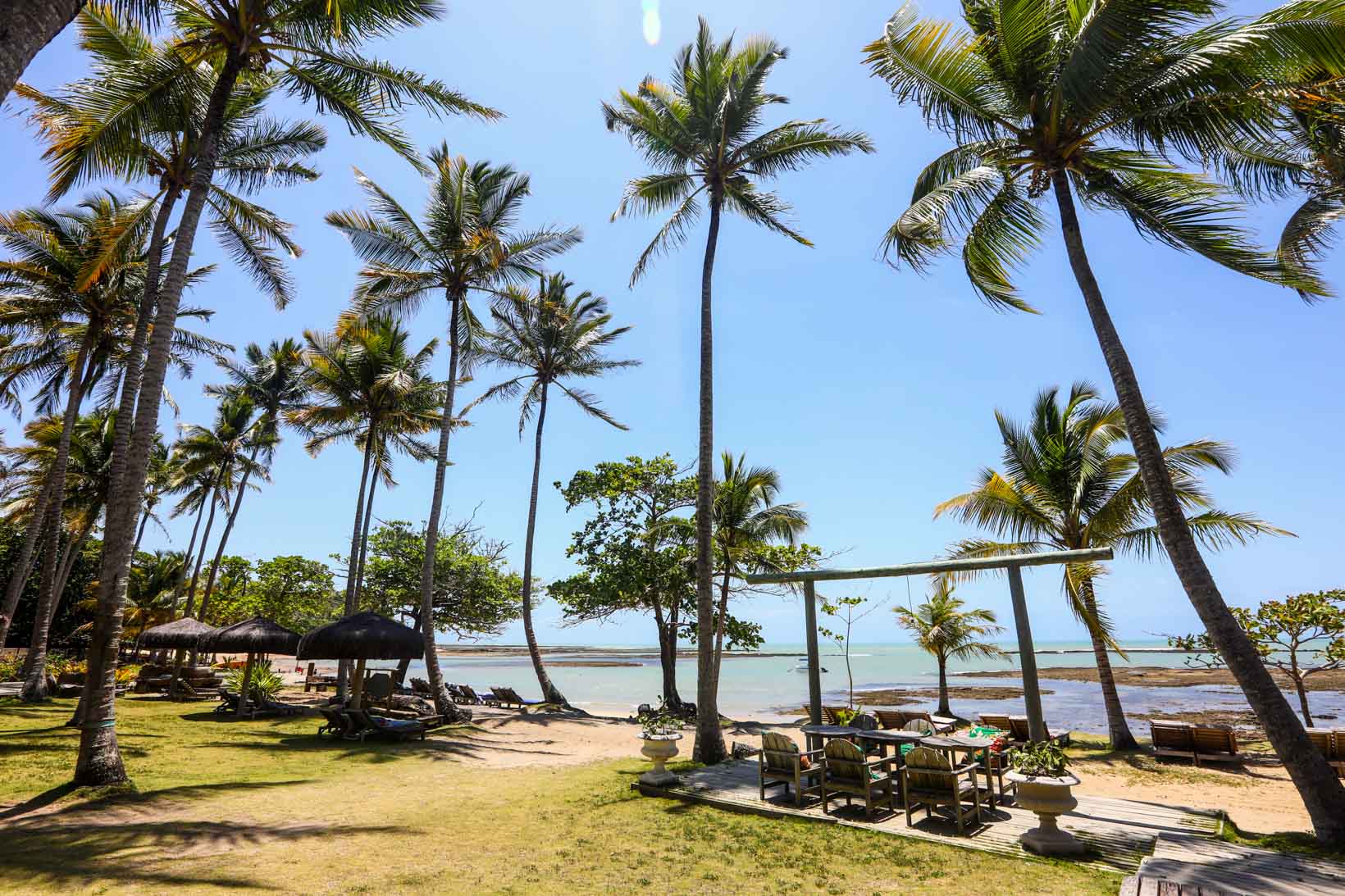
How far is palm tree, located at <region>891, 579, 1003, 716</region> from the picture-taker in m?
19.3

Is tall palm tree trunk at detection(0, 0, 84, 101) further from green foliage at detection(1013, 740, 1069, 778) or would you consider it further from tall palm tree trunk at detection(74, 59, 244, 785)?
green foliage at detection(1013, 740, 1069, 778)

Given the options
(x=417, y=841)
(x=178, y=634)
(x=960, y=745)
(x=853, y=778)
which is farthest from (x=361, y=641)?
(x=960, y=745)

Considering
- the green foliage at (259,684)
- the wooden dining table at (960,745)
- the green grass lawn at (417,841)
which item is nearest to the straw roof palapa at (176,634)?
the green foliage at (259,684)

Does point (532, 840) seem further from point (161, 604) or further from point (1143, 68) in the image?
point (161, 604)

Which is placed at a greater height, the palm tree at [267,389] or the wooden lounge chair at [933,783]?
the palm tree at [267,389]

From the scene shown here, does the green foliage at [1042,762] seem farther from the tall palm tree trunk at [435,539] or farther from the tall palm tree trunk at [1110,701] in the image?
the tall palm tree trunk at [435,539]

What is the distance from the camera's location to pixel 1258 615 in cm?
1395

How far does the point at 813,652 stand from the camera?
10.7 meters

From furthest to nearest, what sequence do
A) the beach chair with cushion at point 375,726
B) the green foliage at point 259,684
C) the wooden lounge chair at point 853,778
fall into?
the green foliage at point 259,684 < the beach chair with cushion at point 375,726 < the wooden lounge chair at point 853,778

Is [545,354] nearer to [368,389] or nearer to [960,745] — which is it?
[368,389]

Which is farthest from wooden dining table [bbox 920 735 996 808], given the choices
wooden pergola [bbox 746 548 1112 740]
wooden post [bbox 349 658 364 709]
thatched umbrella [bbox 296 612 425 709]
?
wooden post [bbox 349 658 364 709]

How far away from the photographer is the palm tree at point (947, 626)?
19281 mm

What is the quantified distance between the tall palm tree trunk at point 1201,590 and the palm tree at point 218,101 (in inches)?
367

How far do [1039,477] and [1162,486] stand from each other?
8920 millimetres
